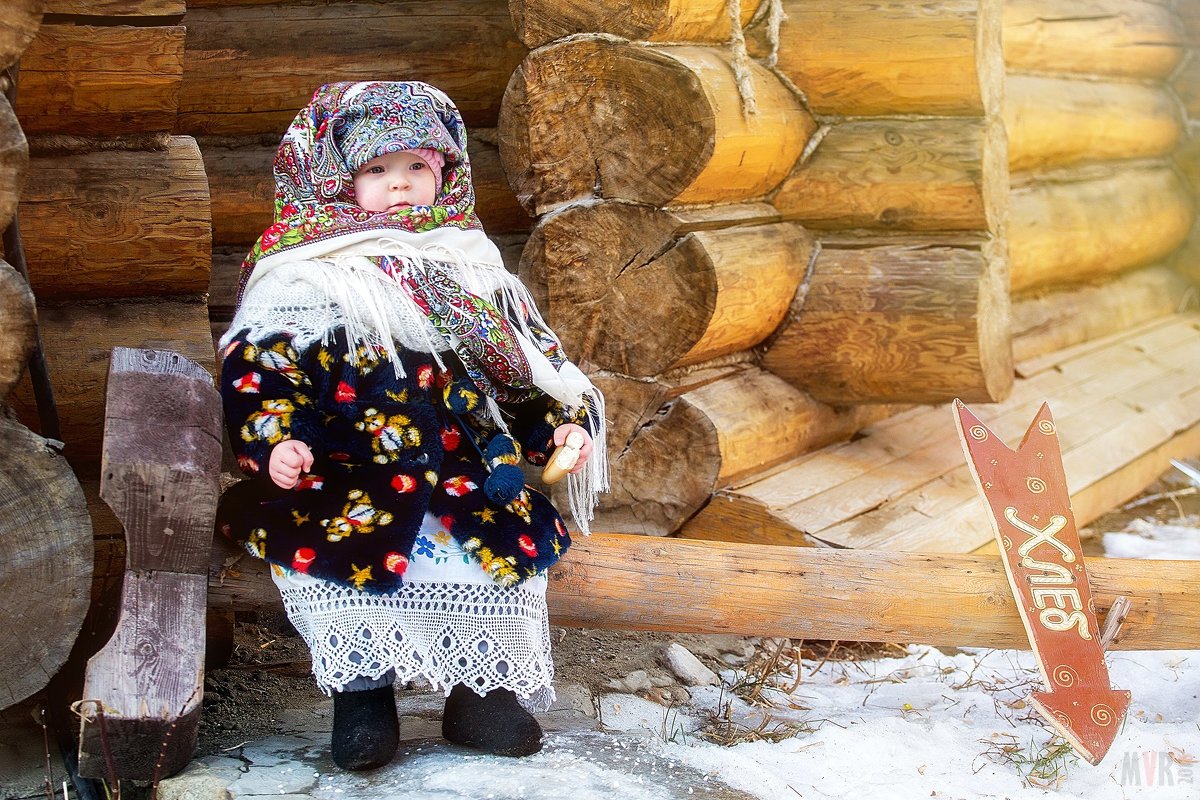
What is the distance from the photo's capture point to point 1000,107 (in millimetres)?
4109

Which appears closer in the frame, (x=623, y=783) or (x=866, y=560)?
(x=623, y=783)

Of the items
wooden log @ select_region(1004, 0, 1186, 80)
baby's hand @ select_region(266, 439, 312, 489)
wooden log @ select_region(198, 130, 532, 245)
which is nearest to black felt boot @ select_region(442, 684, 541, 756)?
baby's hand @ select_region(266, 439, 312, 489)

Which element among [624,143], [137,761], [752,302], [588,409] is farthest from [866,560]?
[137,761]

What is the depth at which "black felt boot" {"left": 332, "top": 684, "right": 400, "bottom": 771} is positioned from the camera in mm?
2471

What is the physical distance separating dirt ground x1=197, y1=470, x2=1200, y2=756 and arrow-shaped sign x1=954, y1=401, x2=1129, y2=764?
0.80 m

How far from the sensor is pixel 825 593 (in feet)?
9.62

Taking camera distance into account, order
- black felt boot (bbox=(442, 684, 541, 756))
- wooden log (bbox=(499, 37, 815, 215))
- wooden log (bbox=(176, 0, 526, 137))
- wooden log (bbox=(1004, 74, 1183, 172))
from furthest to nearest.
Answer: wooden log (bbox=(1004, 74, 1183, 172)) < wooden log (bbox=(176, 0, 526, 137)) < wooden log (bbox=(499, 37, 815, 215)) < black felt boot (bbox=(442, 684, 541, 756))

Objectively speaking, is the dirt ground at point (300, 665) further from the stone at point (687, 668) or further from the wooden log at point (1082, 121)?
the wooden log at point (1082, 121)

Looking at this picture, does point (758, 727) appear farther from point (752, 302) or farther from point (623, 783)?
point (752, 302)

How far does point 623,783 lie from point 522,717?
26 centimetres

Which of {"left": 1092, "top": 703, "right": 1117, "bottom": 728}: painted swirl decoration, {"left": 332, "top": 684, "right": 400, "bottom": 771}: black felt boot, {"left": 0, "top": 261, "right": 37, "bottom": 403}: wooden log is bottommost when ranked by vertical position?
{"left": 1092, "top": 703, "right": 1117, "bottom": 728}: painted swirl decoration

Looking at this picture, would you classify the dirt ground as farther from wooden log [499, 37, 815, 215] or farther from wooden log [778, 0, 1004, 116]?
wooden log [778, 0, 1004, 116]

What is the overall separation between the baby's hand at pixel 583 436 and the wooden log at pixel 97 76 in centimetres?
117

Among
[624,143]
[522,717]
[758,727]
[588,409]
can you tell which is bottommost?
[758,727]
